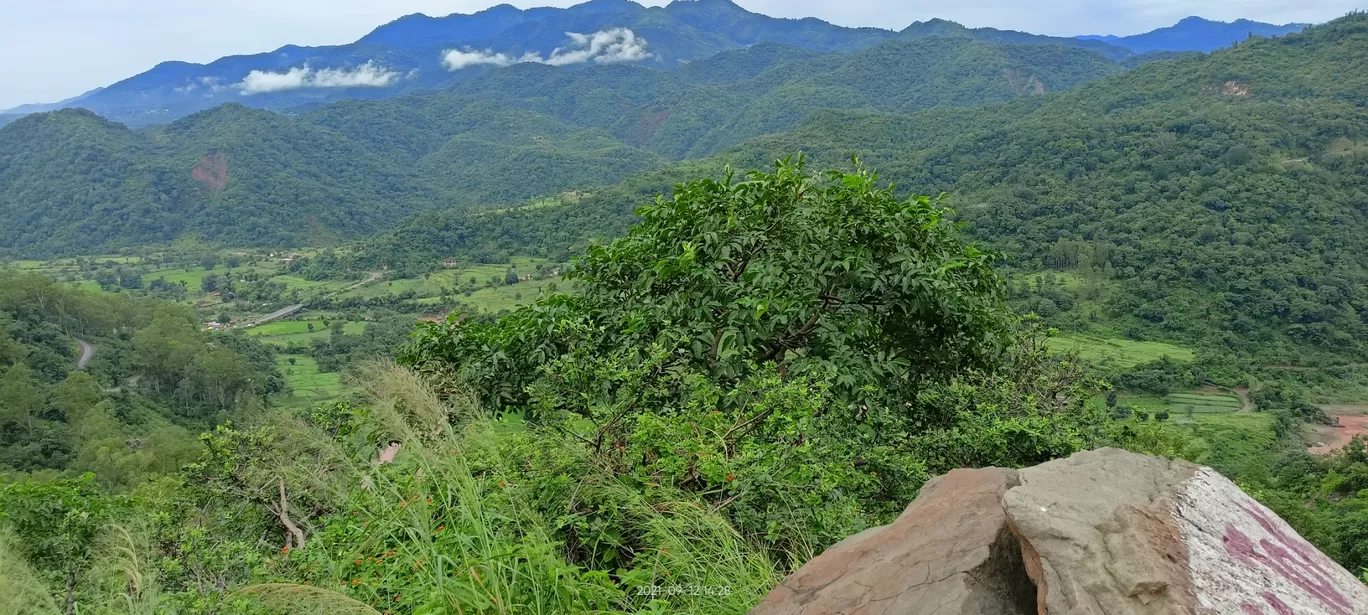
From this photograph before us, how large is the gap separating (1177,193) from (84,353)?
97.1m

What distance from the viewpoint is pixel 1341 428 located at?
35.9 metres

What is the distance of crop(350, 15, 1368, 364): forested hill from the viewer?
50.9 meters

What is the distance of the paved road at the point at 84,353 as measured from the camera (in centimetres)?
4631

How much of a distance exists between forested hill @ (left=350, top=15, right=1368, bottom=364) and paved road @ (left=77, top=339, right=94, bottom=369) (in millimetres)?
43921

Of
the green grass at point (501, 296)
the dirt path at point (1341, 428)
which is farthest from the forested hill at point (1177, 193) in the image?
the green grass at point (501, 296)

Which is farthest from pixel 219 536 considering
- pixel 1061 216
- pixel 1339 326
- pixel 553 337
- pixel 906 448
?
pixel 1061 216

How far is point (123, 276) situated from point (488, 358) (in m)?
116

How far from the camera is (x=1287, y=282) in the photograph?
5053 centimetres

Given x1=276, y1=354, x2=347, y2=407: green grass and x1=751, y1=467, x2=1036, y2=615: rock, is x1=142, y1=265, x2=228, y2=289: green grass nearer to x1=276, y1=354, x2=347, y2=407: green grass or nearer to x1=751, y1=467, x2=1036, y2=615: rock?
x1=276, y1=354, x2=347, y2=407: green grass

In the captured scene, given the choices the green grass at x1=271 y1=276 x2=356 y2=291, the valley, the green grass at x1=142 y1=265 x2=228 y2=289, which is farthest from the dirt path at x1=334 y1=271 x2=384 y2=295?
the green grass at x1=142 y1=265 x2=228 y2=289

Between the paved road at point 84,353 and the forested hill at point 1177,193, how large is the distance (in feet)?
144

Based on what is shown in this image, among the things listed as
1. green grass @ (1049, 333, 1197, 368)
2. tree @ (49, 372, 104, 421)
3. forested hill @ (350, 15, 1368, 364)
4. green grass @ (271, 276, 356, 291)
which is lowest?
green grass @ (271, 276, 356, 291)

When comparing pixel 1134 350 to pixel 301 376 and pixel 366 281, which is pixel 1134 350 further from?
pixel 366 281

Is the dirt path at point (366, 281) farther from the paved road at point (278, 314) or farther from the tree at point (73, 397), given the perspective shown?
the tree at point (73, 397)
